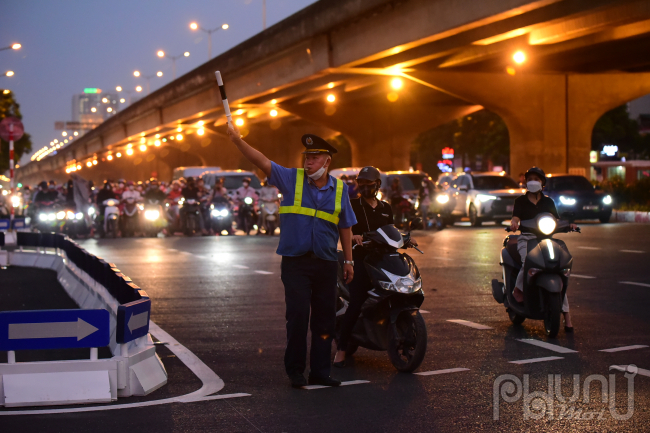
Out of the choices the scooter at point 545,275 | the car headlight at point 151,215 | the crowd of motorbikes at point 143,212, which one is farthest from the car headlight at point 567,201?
the scooter at point 545,275

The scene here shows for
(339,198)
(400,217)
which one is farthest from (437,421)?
(400,217)

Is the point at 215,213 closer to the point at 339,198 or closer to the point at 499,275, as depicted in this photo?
the point at 499,275

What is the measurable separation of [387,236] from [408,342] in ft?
2.76

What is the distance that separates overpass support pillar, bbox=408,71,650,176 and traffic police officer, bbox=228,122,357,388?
33.2 m

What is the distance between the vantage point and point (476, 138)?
70.9 metres

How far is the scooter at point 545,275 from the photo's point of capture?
9297 mm

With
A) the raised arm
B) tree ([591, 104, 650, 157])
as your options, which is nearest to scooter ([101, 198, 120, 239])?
the raised arm

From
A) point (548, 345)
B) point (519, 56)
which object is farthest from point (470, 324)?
point (519, 56)

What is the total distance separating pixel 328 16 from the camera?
33969 millimetres

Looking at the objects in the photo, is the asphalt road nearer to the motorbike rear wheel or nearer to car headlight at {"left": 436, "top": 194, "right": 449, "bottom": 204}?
the motorbike rear wheel

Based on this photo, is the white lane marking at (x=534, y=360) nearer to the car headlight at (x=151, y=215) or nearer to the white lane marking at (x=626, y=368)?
the white lane marking at (x=626, y=368)

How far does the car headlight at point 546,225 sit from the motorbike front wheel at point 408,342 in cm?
254

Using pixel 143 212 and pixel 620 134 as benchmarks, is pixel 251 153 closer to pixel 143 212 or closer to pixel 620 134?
pixel 143 212

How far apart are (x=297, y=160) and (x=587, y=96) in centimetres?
3736
